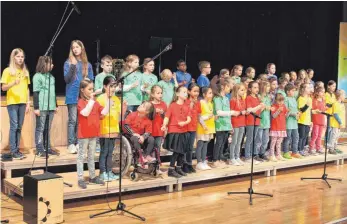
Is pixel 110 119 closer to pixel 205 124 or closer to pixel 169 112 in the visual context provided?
pixel 169 112

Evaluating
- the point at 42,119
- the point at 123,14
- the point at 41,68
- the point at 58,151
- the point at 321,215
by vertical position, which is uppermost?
the point at 123,14

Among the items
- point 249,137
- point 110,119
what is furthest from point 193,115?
point 249,137

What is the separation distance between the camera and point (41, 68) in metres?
5.91

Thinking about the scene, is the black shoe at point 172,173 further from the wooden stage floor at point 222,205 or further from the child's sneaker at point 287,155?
the child's sneaker at point 287,155

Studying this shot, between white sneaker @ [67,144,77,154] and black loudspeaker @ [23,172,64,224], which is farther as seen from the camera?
white sneaker @ [67,144,77,154]

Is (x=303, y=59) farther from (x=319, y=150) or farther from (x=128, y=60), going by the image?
(x=128, y=60)

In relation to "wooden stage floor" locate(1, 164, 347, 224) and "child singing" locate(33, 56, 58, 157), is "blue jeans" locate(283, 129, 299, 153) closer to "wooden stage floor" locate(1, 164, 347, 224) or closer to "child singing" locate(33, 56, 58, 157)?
"wooden stage floor" locate(1, 164, 347, 224)

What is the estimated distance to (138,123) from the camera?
18.7ft

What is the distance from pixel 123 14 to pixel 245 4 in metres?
2.89

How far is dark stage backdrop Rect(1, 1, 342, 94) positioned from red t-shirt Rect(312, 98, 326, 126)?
250 centimetres

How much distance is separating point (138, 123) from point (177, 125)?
0.47 metres

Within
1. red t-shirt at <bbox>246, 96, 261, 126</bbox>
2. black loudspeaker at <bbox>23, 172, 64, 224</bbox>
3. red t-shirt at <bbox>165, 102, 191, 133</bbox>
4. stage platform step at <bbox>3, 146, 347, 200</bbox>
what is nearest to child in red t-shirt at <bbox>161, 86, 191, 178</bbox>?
red t-shirt at <bbox>165, 102, 191, 133</bbox>

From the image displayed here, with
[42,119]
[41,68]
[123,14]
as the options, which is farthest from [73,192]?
[123,14]

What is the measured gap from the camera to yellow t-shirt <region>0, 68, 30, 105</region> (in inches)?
224
